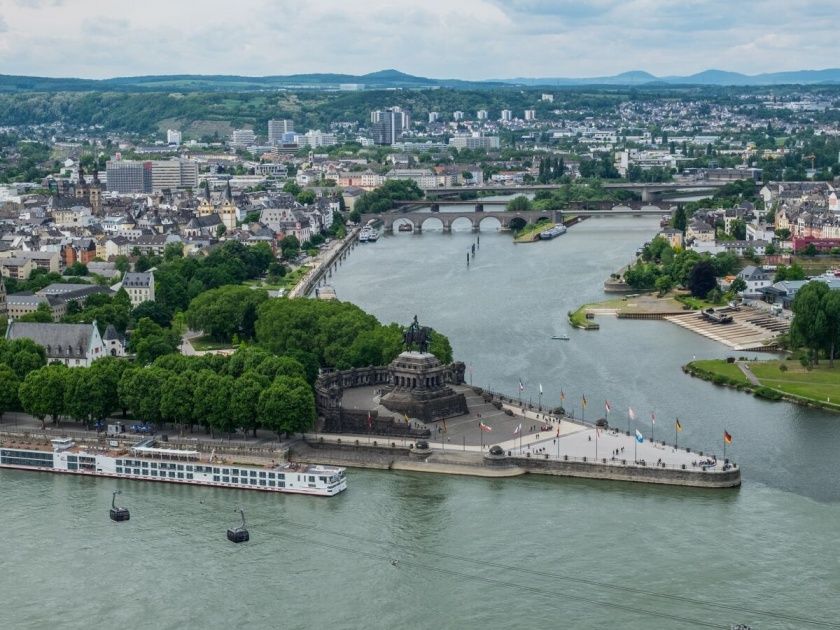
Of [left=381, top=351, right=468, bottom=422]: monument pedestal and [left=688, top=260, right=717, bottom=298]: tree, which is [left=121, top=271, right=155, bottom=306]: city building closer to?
[left=688, top=260, right=717, bottom=298]: tree

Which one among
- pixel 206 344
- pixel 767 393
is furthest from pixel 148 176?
pixel 767 393

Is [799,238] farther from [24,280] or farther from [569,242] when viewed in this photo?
[24,280]

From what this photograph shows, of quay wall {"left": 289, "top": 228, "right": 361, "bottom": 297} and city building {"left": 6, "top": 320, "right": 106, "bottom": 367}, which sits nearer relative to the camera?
city building {"left": 6, "top": 320, "right": 106, "bottom": 367}

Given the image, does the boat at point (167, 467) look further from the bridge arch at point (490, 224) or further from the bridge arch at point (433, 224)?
the bridge arch at point (490, 224)

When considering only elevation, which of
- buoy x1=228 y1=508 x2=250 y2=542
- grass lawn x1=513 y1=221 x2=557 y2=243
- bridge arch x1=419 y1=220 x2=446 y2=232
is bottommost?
bridge arch x1=419 y1=220 x2=446 y2=232

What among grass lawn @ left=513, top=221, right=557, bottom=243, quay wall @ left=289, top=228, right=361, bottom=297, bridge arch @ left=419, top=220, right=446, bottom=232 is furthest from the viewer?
bridge arch @ left=419, top=220, right=446, bottom=232

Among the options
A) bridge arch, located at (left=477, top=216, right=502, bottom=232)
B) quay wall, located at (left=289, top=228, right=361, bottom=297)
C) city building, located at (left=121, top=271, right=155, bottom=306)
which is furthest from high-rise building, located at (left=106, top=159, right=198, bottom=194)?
city building, located at (left=121, top=271, right=155, bottom=306)

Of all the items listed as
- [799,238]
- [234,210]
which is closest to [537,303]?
[799,238]
